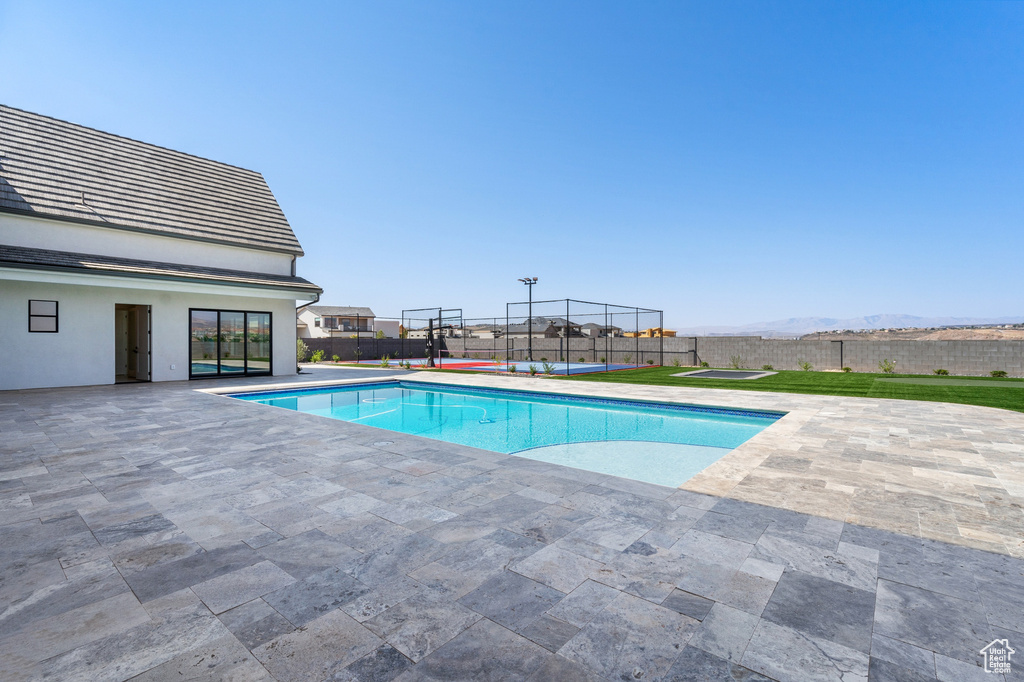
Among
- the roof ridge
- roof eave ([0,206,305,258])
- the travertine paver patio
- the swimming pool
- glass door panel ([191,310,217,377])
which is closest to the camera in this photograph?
the travertine paver patio

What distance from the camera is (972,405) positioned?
7660 millimetres

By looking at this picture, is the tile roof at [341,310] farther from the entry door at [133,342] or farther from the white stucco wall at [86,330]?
the white stucco wall at [86,330]

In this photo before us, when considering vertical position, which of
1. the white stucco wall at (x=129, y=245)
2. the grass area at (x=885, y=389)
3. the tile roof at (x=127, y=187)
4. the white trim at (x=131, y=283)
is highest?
the tile roof at (x=127, y=187)

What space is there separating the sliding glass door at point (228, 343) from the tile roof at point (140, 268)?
1.07 metres

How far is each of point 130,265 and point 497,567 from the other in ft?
41.4

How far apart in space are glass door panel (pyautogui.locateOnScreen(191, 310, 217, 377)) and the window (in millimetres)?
2525

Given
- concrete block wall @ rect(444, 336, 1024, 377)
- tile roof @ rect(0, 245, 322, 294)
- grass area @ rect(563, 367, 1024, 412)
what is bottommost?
grass area @ rect(563, 367, 1024, 412)

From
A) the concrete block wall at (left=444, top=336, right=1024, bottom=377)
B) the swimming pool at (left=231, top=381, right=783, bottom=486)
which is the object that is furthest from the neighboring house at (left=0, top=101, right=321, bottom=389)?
the concrete block wall at (left=444, top=336, right=1024, bottom=377)

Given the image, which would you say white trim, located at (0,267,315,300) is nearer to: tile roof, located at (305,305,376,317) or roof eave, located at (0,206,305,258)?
roof eave, located at (0,206,305,258)

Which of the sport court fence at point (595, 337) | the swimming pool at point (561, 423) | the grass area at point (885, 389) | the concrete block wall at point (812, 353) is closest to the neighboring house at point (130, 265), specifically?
the swimming pool at point (561, 423)

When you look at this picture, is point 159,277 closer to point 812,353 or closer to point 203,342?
point 203,342

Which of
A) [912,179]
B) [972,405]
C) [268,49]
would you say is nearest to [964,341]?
[912,179]

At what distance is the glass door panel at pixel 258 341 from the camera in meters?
12.6

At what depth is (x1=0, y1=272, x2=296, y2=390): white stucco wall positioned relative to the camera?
9359 mm
